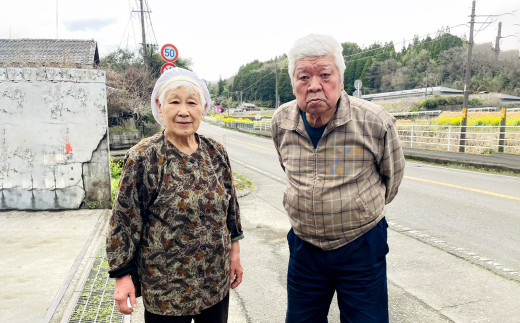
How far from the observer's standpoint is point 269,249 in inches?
200

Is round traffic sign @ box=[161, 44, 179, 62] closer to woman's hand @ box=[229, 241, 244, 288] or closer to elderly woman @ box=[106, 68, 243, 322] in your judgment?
elderly woman @ box=[106, 68, 243, 322]

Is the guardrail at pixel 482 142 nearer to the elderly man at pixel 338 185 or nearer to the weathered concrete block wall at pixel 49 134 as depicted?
the weathered concrete block wall at pixel 49 134

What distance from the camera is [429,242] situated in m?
5.18

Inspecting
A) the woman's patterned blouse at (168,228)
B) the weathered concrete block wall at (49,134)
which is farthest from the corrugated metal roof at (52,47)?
the woman's patterned blouse at (168,228)

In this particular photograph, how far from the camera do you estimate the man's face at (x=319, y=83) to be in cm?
201

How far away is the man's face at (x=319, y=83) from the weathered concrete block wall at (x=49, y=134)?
5.05 metres

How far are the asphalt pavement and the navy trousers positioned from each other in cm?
124

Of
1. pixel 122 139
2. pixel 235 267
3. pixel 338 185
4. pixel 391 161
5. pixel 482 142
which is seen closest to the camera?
pixel 338 185

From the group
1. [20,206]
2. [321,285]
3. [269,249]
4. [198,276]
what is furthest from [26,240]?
[321,285]

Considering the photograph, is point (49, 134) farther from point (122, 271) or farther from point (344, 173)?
point (344, 173)

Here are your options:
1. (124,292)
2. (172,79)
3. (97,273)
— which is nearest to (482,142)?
(97,273)

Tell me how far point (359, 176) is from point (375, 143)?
0.63 ft

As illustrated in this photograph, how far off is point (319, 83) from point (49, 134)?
5.53 metres

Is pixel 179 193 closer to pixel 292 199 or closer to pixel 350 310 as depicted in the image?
pixel 292 199
